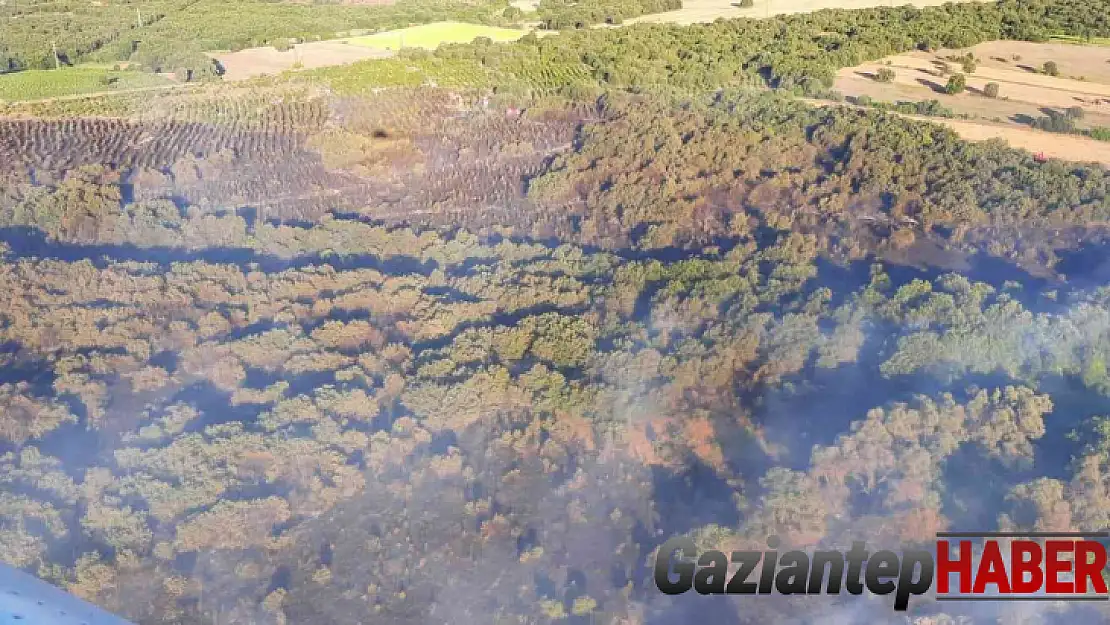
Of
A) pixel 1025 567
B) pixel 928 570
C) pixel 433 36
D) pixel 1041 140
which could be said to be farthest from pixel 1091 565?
pixel 433 36

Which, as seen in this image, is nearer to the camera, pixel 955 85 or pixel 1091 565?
pixel 1091 565

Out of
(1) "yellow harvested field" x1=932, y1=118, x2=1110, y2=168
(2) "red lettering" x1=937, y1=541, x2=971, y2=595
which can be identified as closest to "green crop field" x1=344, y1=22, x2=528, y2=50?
(1) "yellow harvested field" x1=932, y1=118, x2=1110, y2=168

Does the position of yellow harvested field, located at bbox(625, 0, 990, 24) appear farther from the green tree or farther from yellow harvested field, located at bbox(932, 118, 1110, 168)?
yellow harvested field, located at bbox(932, 118, 1110, 168)

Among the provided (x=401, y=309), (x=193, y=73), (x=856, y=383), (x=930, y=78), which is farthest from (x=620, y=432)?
(x=193, y=73)

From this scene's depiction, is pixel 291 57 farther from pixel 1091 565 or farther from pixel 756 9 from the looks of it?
pixel 1091 565

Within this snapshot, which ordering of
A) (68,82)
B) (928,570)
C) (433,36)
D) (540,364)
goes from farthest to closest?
(433,36) → (68,82) → (540,364) → (928,570)

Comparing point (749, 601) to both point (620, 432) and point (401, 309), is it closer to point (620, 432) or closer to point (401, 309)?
point (620, 432)

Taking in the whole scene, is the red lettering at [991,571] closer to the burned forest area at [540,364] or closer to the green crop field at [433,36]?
the burned forest area at [540,364]

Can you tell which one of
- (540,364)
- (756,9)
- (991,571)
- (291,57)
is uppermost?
(756,9)
